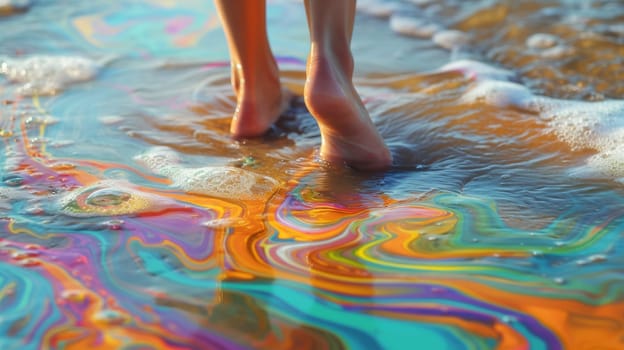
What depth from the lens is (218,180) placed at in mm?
1879

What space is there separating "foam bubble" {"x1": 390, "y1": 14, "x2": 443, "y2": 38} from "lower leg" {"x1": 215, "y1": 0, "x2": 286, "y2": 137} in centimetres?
117

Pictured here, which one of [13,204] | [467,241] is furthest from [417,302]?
[13,204]

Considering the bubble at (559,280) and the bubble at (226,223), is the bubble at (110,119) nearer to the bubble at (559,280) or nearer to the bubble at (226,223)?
the bubble at (226,223)

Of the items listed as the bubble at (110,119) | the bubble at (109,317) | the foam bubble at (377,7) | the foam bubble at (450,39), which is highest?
the foam bubble at (377,7)

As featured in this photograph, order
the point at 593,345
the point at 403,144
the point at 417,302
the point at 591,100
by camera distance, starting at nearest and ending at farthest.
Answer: the point at 593,345, the point at 417,302, the point at 403,144, the point at 591,100

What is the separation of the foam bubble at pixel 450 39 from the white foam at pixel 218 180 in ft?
5.09

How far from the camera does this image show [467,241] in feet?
5.13

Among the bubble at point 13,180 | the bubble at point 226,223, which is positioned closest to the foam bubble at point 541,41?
the bubble at point 226,223

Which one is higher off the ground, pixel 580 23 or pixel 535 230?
pixel 580 23

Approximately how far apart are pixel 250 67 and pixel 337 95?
48 centimetres

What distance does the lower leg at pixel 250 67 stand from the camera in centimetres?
211

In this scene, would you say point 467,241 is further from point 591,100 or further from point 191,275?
point 591,100

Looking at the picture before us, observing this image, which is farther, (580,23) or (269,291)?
(580,23)

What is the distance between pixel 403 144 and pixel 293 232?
2.11 ft
